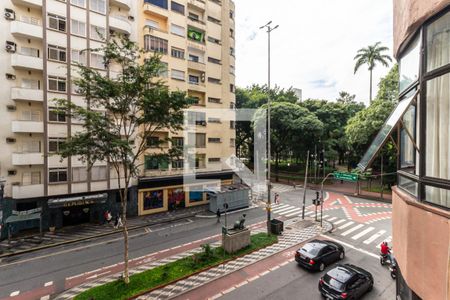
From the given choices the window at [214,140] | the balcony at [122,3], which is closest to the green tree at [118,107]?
the balcony at [122,3]

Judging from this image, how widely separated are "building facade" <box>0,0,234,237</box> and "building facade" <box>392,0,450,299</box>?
1492 cm

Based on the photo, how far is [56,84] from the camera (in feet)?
66.1

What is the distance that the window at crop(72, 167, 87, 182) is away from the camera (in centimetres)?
2078

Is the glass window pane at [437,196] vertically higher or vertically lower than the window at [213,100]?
lower

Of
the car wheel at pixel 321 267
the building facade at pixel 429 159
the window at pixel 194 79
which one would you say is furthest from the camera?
the window at pixel 194 79

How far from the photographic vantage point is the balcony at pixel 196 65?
2831 cm

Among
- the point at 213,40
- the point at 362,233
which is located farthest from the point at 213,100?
the point at 362,233

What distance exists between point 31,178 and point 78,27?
47.5 ft

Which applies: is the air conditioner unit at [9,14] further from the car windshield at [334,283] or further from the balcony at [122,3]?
the car windshield at [334,283]

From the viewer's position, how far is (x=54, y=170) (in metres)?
20.0

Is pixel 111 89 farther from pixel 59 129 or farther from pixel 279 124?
pixel 279 124

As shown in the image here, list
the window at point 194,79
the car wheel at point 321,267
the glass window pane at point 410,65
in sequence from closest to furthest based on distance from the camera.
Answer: the glass window pane at point 410,65
the car wheel at point 321,267
the window at point 194,79

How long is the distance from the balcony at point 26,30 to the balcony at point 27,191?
1282cm

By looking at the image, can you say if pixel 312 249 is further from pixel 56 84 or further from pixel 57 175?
pixel 56 84
